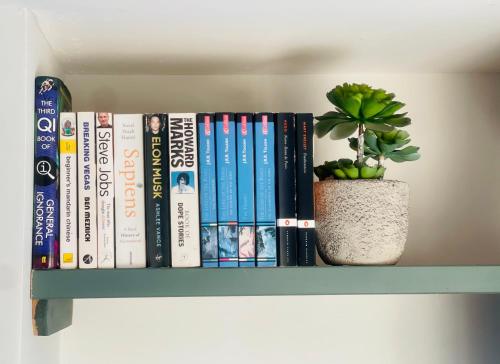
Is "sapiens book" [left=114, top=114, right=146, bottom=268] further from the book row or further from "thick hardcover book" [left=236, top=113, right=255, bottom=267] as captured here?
"thick hardcover book" [left=236, top=113, right=255, bottom=267]

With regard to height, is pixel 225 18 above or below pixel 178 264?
above

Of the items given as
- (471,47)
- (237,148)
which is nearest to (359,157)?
(237,148)

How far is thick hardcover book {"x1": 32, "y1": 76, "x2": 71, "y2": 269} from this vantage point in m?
0.92

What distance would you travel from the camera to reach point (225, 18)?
96 centimetres

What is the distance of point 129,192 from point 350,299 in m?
0.47

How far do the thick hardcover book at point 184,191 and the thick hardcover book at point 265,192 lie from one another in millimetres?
89

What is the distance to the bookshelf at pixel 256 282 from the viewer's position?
35.7 inches

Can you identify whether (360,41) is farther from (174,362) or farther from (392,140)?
(174,362)

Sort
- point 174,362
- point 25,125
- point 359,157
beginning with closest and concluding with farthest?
point 25,125, point 359,157, point 174,362

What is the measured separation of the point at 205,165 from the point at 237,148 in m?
0.05

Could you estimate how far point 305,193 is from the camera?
3.19ft

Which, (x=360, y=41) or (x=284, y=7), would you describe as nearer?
(x=284, y=7)

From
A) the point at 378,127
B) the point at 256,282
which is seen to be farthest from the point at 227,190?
the point at 378,127

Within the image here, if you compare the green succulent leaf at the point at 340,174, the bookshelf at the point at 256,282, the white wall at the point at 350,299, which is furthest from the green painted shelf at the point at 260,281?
the white wall at the point at 350,299
